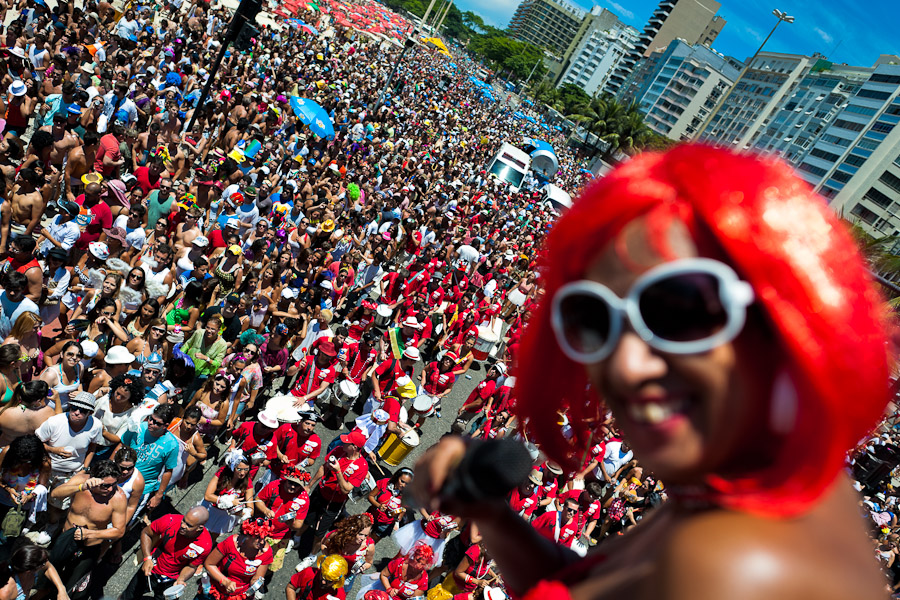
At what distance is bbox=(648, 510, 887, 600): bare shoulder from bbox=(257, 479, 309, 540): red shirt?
486 centimetres

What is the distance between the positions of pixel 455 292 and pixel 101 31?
488 inches

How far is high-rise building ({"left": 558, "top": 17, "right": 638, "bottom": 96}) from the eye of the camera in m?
136

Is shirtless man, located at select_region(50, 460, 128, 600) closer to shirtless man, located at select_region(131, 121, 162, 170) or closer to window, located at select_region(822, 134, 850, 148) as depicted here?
shirtless man, located at select_region(131, 121, 162, 170)

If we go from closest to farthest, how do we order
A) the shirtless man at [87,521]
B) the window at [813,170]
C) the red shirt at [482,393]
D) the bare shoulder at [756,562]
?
the bare shoulder at [756,562] < the shirtless man at [87,521] < the red shirt at [482,393] < the window at [813,170]

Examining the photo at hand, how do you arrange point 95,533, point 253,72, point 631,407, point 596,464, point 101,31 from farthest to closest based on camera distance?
1. point 253,72
2. point 101,31
3. point 596,464
4. point 95,533
5. point 631,407

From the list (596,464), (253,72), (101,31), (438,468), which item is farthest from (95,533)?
(253,72)

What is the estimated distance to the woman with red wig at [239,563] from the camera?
466cm

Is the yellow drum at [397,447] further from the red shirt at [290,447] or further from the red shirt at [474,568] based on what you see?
the red shirt at [474,568]

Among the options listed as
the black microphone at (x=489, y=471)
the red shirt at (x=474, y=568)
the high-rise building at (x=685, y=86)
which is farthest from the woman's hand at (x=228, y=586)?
the high-rise building at (x=685, y=86)

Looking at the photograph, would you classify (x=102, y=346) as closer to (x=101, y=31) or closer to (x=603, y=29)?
(x=101, y=31)

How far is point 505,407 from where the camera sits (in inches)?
337

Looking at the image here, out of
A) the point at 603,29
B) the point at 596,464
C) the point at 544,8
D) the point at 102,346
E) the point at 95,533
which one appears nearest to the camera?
the point at 95,533

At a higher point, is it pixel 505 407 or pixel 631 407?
pixel 631 407

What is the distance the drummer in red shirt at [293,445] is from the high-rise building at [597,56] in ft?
462
